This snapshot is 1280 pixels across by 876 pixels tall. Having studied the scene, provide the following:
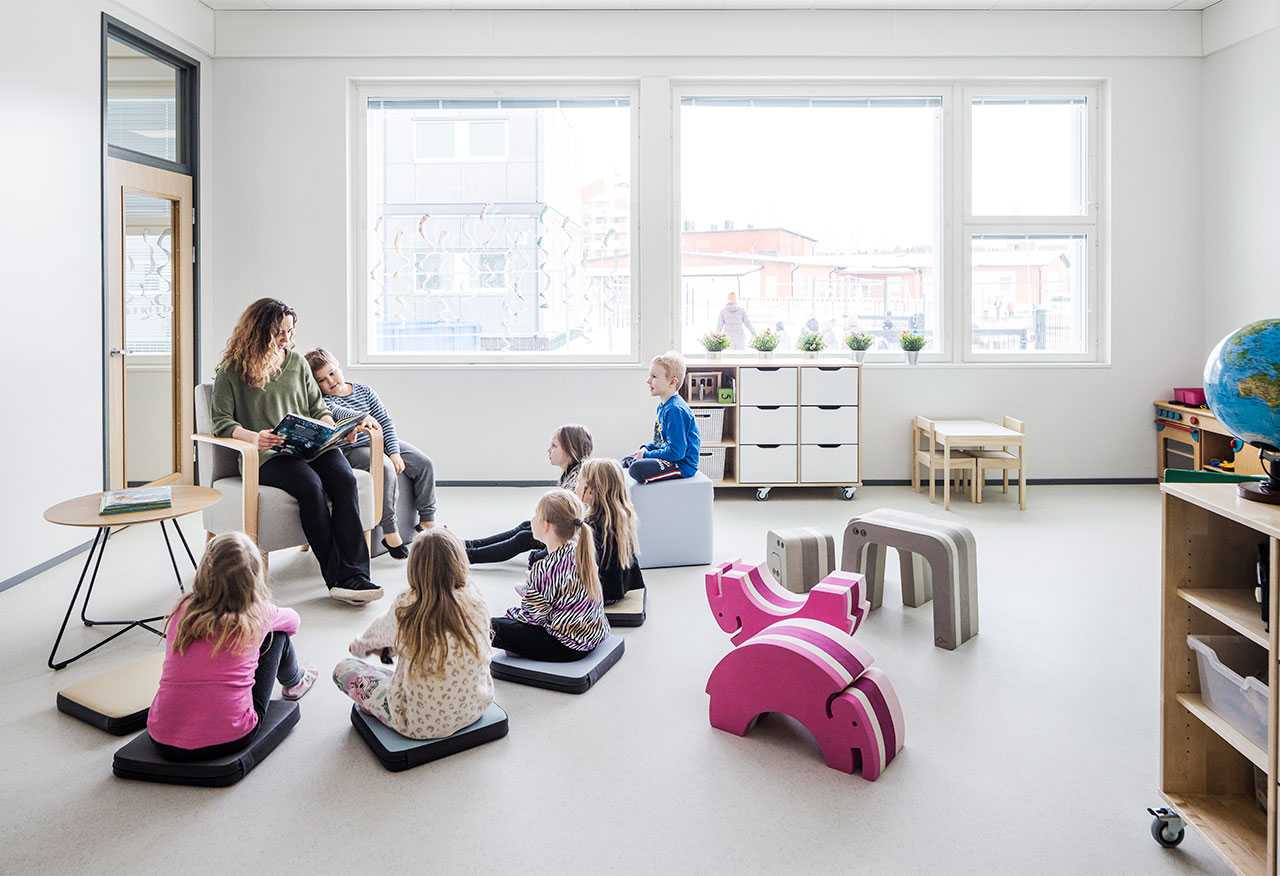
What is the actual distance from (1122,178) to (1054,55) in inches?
35.5

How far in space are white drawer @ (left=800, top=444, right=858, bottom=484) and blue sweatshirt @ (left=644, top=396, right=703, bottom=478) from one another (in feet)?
5.68

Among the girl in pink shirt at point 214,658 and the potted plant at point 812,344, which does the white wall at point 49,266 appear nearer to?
the girl in pink shirt at point 214,658

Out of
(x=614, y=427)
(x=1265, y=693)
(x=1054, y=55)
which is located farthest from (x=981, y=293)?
(x=1265, y=693)

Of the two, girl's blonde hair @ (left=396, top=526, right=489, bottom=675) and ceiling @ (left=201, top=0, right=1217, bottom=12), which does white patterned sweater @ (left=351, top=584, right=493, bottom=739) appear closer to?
girl's blonde hair @ (left=396, top=526, right=489, bottom=675)

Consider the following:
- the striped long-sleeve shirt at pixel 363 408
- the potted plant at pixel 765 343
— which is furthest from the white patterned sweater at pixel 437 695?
the potted plant at pixel 765 343

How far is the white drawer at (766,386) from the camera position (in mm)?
5621

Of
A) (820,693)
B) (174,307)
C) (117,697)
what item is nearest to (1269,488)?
(820,693)

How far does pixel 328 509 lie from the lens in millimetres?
3559

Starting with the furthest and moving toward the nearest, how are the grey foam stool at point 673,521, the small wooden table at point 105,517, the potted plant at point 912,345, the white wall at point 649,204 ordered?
the potted plant at point 912,345, the white wall at point 649,204, the grey foam stool at point 673,521, the small wooden table at point 105,517

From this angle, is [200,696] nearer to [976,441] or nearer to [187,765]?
[187,765]

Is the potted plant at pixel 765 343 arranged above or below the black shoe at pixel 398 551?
above

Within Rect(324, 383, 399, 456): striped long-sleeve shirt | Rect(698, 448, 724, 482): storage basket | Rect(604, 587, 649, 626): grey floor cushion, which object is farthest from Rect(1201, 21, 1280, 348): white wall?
Rect(324, 383, 399, 456): striped long-sleeve shirt

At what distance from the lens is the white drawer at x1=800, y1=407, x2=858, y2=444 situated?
566 cm

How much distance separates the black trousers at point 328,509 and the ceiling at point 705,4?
3.45 m
